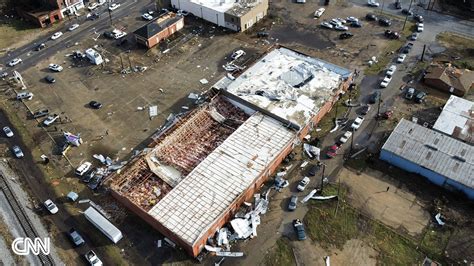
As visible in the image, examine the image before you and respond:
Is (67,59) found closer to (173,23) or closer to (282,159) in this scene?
(173,23)

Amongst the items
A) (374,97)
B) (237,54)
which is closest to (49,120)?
(237,54)

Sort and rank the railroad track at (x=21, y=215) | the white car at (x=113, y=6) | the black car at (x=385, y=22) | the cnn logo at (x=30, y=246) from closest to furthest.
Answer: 1. the railroad track at (x=21, y=215)
2. the cnn logo at (x=30, y=246)
3. the black car at (x=385, y=22)
4. the white car at (x=113, y=6)

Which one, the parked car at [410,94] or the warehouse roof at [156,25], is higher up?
the warehouse roof at [156,25]

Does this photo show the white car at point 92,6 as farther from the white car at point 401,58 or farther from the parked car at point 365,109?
the white car at point 401,58

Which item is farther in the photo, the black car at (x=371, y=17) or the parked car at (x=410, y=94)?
the black car at (x=371, y=17)

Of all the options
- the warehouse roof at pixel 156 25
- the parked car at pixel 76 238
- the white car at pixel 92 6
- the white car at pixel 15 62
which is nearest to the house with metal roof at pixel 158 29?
the warehouse roof at pixel 156 25

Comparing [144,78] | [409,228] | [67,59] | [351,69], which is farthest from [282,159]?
[67,59]
